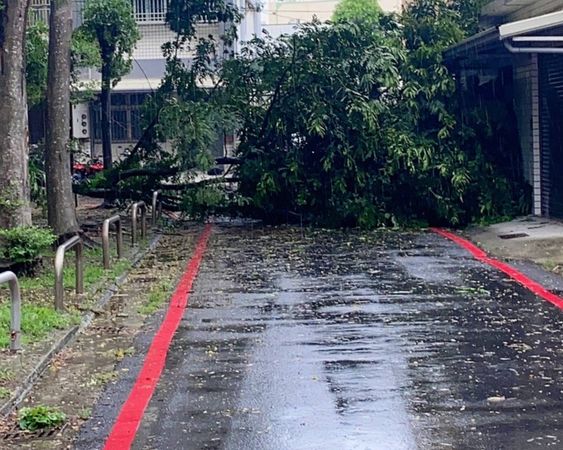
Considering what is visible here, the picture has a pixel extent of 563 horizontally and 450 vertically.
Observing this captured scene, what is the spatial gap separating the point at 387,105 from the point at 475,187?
2.48 m

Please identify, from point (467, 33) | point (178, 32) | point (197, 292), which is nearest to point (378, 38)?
point (467, 33)

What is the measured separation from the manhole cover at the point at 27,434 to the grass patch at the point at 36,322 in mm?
2278

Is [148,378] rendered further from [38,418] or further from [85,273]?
[85,273]

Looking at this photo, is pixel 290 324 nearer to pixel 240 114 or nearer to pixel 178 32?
pixel 240 114

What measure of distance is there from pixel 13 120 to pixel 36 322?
14.6 feet

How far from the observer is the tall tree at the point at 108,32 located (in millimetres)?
24656

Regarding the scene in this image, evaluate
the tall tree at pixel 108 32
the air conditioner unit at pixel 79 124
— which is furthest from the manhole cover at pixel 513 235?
the tall tree at pixel 108 32

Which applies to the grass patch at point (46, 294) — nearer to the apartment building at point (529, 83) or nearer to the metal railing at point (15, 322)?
the metal railing at point (15, 322)

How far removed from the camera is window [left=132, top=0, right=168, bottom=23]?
35.2 m

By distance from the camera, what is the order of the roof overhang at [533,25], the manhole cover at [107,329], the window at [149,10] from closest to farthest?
the manhole cover at [107,329]
the roof overhang at [533,25]
the window at [149,10]

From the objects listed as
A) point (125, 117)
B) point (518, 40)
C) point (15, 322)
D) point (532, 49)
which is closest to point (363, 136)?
point (518, 40)

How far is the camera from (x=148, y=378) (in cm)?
815

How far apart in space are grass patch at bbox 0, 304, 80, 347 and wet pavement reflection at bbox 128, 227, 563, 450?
1.20 meters

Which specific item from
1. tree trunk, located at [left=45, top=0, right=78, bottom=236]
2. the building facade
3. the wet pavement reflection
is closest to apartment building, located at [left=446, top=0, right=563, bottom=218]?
the wet pavement reflection
